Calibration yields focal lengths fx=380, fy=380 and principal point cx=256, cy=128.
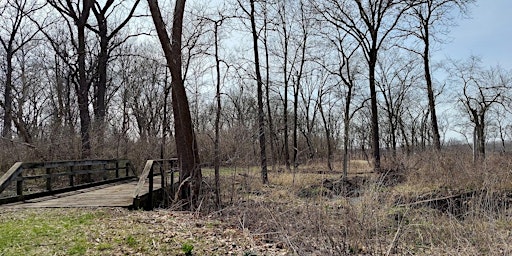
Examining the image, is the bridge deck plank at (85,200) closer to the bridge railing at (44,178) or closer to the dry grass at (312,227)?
the bridge railing at (44,178)

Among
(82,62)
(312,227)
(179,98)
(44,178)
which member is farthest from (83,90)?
(312,227)

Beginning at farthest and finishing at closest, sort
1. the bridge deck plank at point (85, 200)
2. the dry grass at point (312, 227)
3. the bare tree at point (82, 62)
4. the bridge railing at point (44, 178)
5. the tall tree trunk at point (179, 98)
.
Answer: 1. the bare tree at point (82, 62)
2. the tall tree trunk at point (179, 98)
3. the bridge railing at point (44, 178)
4. the bridge deck plank at point (85, 200)
5. the dry grass at point (312, 227)

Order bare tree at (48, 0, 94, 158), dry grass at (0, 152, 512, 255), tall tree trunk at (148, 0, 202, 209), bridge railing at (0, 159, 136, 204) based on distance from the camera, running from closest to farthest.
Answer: dry grass at (0, 152, 512, 255) → bridge railing at (0, 159, 136, 204) → tall tree trunk at (148, 0, 202, 209) → bare tree at (48, 0, 94, 158)

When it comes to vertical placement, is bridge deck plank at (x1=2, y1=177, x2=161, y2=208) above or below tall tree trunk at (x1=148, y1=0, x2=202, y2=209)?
below

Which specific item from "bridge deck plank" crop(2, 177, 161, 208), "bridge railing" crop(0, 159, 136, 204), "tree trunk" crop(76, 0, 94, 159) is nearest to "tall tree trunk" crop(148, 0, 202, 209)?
"bridge deck plank" crop(2, 177, 161, 208)

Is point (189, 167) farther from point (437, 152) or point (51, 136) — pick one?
point (437, 152)

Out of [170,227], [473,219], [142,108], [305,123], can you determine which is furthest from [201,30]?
[305,123]

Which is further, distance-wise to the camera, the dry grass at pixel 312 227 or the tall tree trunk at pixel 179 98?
the tall tree trunk at pixel 179 98

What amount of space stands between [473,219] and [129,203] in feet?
21.1

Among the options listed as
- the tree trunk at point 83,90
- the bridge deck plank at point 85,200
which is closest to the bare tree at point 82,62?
the tree trunk at point 83,90

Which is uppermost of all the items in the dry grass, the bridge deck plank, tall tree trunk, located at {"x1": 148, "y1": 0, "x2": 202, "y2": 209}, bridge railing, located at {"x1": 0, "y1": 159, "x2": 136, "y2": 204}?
tall tree trunk, located at {"x1": 148, "y1": 0, "x2": 202, "y2": 209}

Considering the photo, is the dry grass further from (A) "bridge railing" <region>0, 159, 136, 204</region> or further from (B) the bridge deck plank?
(A) "bridge railing" <region>0, 159, 136, 204</region>

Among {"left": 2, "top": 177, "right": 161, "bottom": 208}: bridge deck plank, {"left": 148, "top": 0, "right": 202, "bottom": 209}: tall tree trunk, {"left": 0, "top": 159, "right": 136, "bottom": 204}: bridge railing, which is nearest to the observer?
{"left": 2, "top": 177, "right": 161, "bottom": 208}: bridge deck plank

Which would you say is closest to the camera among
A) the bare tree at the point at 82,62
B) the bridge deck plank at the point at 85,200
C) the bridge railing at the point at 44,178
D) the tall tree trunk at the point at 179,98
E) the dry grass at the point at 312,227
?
the dry grass at the point at 312,227
